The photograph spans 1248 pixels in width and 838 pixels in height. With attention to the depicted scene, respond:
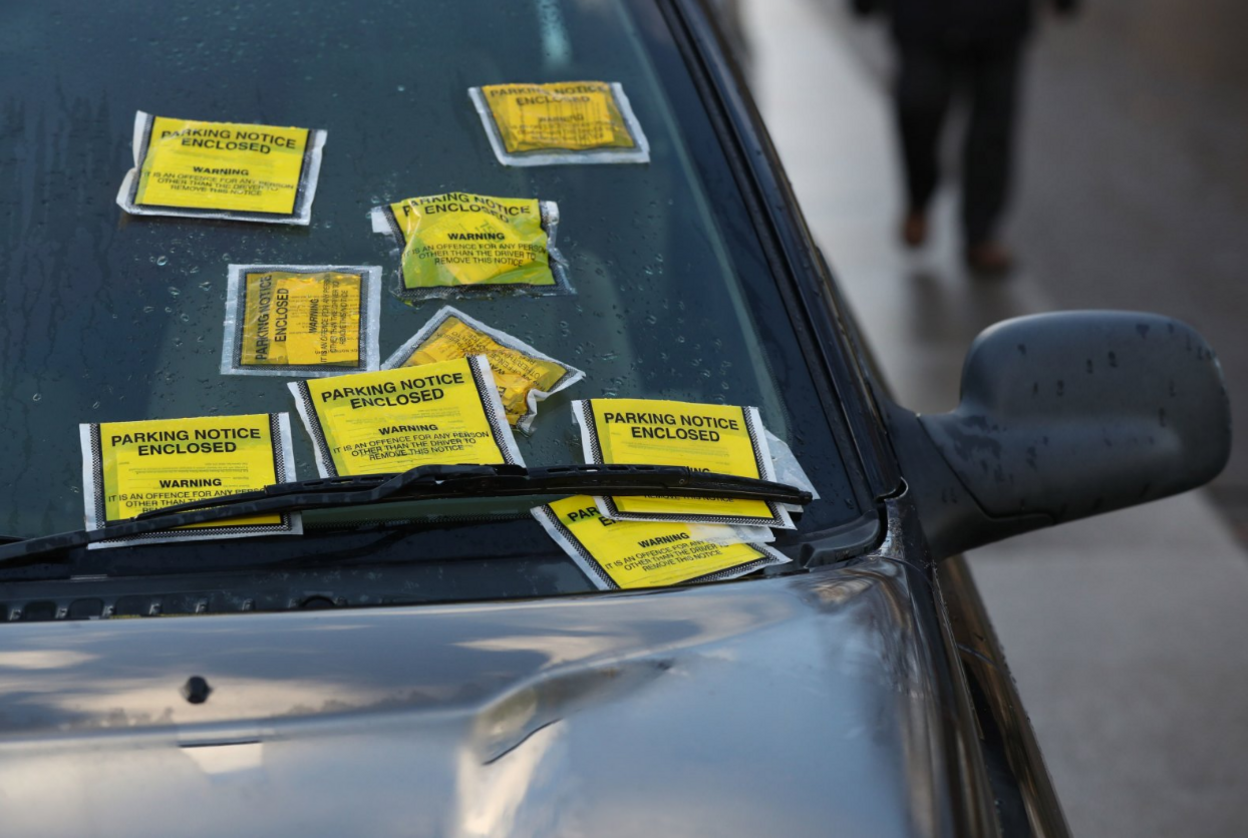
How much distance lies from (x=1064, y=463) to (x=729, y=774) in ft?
2.54

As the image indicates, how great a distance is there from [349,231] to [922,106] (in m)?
4.36

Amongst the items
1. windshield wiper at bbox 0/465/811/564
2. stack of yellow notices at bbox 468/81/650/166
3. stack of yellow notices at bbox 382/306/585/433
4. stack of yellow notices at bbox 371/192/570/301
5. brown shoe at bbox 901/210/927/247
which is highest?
stack of yellow notices at bbox 468/81/650/166

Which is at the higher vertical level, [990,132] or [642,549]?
[642,549]

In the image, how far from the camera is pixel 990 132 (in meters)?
5.55

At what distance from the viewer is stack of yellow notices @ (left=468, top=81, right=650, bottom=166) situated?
187 centimetres

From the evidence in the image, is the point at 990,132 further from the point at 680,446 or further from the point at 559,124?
the point at 680,446

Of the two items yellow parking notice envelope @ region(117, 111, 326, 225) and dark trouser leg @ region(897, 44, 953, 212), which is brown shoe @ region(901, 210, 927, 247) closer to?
dark trouser leg @ region(897, 44, 953, 212)

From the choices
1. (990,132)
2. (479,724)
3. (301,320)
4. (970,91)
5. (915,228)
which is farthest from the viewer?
(915,228)

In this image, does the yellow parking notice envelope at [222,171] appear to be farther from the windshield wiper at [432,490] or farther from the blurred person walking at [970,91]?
the blurred person walking at [970,91]

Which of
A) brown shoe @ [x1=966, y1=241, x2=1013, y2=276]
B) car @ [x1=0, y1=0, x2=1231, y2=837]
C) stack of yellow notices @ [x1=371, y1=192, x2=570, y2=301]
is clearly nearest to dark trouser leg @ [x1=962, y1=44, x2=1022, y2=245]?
brown shoe @ [x1=966, y1=241, x2=1013, y2=276]

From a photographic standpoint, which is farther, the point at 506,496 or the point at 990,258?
the point at 990,258

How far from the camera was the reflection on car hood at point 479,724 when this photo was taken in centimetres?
116

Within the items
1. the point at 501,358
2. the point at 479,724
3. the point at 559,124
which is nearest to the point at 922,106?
the point at 559,124

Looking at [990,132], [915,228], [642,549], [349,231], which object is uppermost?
[349,231]
